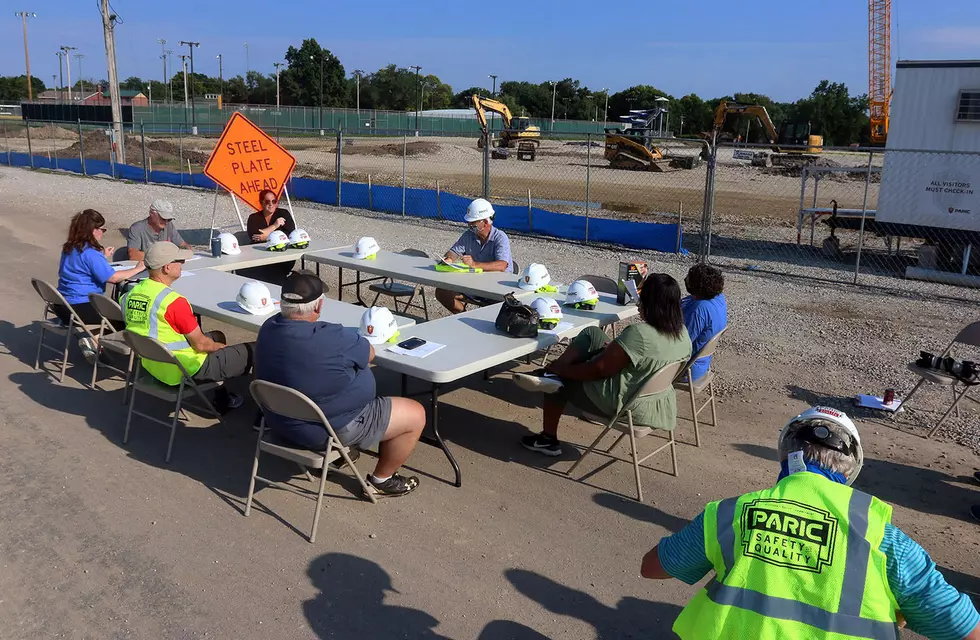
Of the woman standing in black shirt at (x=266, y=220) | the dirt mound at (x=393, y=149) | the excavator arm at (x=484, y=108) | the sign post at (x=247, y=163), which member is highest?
the excavator arm at (x=484, y=108)

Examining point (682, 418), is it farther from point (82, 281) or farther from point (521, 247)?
point (521, 247)

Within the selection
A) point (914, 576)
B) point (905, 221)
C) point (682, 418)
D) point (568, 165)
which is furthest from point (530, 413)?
point (568, 165)

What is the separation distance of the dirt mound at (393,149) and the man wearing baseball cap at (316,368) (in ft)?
118

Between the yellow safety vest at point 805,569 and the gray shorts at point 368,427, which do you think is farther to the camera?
the gray shorts at point 368,427

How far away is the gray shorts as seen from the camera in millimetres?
4004

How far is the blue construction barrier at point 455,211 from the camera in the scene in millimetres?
13242

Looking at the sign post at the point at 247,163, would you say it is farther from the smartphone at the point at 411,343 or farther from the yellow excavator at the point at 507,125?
the yellow excavator at the point at 507,125

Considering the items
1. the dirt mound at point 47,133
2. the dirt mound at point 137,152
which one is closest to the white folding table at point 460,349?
the dirt mound at point 137,152

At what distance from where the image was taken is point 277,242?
25.3 ft

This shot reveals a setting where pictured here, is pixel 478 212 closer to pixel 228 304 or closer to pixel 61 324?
pixel 228 304

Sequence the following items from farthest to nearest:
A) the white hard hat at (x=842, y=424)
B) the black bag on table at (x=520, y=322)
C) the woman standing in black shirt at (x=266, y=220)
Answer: the woman standing in black shirt at (x=266, y=220), the black bag on table at (x=520, y=322), the white hard hat at (x=842, y=424)

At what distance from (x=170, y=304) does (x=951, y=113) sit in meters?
11.9

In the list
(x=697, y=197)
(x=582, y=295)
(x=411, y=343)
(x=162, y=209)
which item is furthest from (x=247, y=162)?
(x=697, y=197)

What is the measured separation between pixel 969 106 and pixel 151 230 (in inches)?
461
